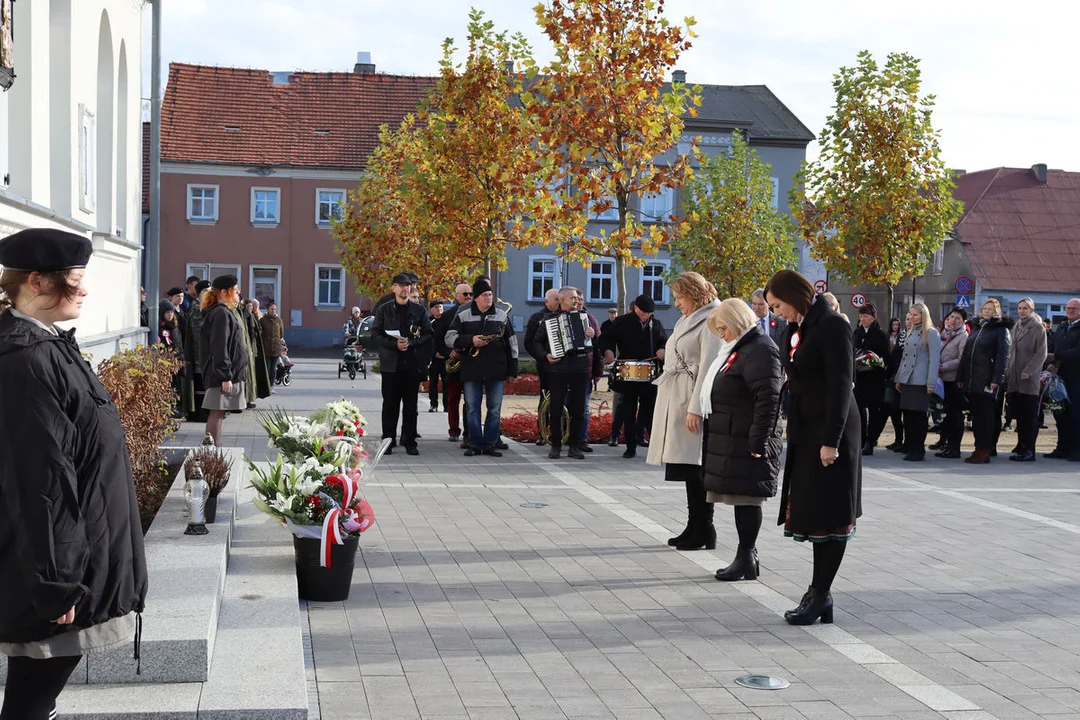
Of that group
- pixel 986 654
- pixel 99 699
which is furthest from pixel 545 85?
pixel 99 699

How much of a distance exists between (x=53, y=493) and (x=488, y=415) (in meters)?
11.6

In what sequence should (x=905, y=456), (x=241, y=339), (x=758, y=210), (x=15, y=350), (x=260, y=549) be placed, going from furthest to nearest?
1. (x=758, y=210)
2. (x=905, y=456)
3. (x=241, y=339)
4. (x=260, y=549)
5. (x=15, y=350)

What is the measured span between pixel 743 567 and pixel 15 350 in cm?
553

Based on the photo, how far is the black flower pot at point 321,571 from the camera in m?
7.07

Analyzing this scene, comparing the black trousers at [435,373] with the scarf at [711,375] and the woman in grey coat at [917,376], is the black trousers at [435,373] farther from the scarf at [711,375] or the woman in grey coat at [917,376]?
the scarf at [711,375]

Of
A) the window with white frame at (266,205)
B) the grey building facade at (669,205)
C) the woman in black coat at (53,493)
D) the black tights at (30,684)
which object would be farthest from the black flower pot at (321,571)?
the window with white frame at (266,205)

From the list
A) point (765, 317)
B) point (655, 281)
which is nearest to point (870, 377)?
point (765, 317)

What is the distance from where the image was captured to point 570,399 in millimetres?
15016

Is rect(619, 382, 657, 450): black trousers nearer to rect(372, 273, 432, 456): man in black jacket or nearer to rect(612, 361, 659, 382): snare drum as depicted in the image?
rect(612, 361, 659, 382): snare drum

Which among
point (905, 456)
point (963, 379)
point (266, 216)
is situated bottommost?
point (905, 456)

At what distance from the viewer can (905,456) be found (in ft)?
52.9

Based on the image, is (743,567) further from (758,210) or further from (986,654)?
(758,210)

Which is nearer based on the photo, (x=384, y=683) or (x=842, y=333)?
(x=384, y=683)

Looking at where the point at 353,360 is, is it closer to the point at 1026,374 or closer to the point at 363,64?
the point at 1026,374
